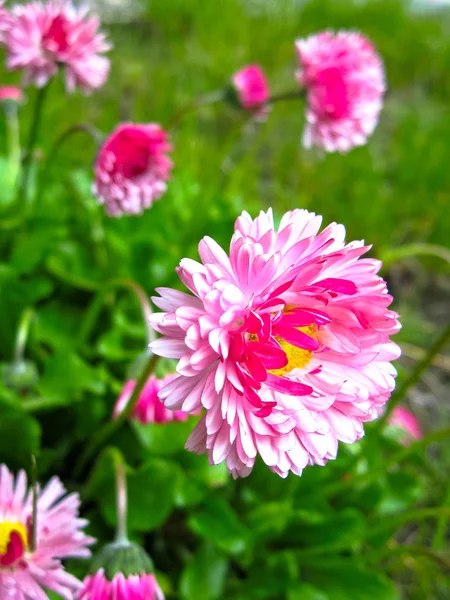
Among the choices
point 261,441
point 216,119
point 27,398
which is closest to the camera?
point 261,441

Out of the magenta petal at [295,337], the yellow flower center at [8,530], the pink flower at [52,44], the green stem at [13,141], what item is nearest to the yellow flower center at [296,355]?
the magenta petal at [295,337]

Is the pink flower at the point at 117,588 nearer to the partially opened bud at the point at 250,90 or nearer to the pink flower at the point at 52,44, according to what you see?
the pink flower at the point at 52,44

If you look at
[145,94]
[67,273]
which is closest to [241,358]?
[67,273]

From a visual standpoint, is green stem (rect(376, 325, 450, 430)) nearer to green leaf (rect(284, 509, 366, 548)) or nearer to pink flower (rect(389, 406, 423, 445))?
green leaf (rect(284, 509, 366, 548))

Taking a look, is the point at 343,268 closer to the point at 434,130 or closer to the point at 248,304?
the point at 248,304

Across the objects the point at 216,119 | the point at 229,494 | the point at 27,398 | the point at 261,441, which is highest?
the point at 216,119

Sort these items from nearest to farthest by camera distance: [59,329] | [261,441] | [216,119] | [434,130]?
[261,441] < [59,329] < [434,130] < [216,119]

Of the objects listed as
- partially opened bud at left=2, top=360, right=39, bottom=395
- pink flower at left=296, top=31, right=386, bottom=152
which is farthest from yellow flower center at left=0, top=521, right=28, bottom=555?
pink flower at left=296, top=31, right=386, bottom=152
